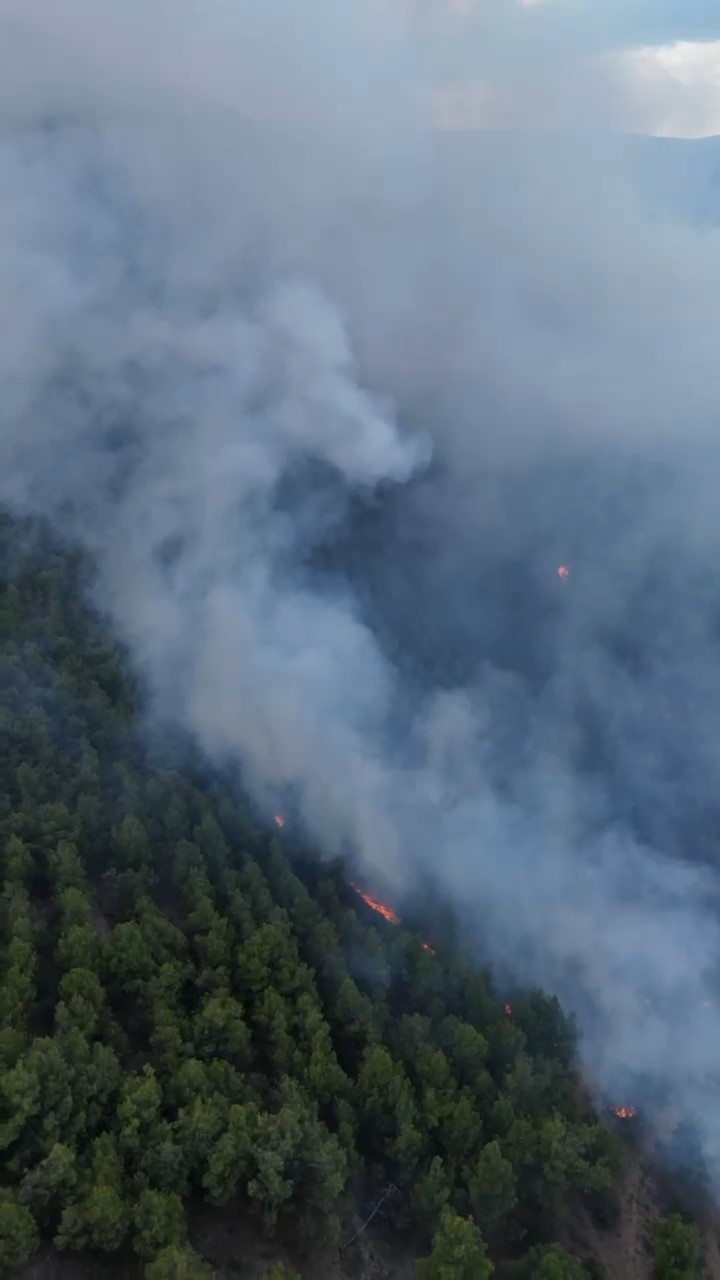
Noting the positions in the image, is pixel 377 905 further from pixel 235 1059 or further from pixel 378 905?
pixel 235 1059

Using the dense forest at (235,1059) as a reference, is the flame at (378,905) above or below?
above

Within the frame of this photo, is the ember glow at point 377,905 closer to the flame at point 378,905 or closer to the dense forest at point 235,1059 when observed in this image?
the flame at point 378,905

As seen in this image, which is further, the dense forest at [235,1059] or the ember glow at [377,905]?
the ember glow at [377,905]

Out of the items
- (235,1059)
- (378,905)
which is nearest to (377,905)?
(378,905)

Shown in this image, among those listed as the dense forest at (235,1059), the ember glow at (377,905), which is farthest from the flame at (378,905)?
the dense forest at (235,1059)

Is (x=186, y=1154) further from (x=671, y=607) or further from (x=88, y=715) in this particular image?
(x=671, y=607)

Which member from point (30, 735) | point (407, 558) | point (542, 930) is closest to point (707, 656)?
point (407, 558)

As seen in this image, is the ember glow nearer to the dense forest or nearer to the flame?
the flame
